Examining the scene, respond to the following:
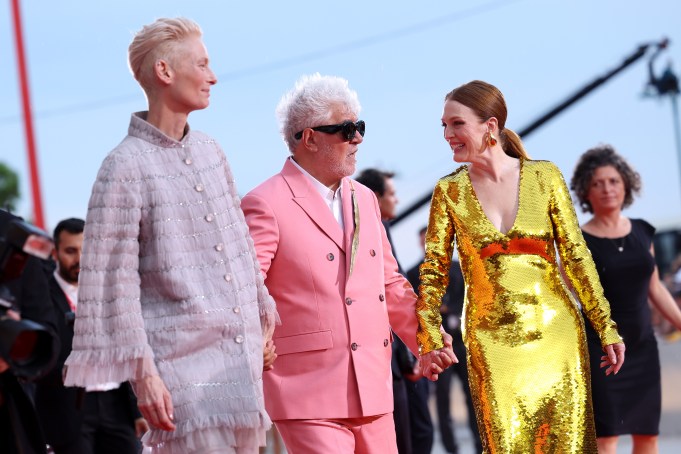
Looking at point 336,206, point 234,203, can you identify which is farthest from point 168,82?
point 336,206

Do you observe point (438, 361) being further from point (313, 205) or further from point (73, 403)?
point (73, 403)

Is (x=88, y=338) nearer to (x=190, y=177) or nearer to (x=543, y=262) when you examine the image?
(x=190, y=177)

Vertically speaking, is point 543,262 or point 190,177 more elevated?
point 190,177

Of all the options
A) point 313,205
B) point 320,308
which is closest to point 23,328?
point 320,308

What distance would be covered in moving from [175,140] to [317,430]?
4.29 ft

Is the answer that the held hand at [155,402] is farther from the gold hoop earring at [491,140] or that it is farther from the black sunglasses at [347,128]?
the gold hoop earring at [491,140]

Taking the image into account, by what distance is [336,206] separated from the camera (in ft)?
17.4

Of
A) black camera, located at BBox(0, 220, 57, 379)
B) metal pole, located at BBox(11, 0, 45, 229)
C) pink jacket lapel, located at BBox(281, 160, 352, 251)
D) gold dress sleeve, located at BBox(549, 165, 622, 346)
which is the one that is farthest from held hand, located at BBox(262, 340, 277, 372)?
metal pole, located at BBox(11, 0, 45, 229)

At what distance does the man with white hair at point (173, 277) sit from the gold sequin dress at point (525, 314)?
1143 mm

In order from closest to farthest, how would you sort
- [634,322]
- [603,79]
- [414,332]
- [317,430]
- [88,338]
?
[88,338], [317,430], [414,332], [634,322], [603,79]

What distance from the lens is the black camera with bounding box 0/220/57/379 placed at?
3154 millimetres

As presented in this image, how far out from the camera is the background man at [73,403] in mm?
6500

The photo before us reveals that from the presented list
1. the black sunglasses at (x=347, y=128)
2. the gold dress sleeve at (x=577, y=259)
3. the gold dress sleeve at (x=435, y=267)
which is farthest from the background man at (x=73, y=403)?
the gold dress sleeve at (x=577, y=259)

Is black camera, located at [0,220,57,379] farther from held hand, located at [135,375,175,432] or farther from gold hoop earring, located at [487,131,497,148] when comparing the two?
gold hoop earring, located at [487,131,497,148]
